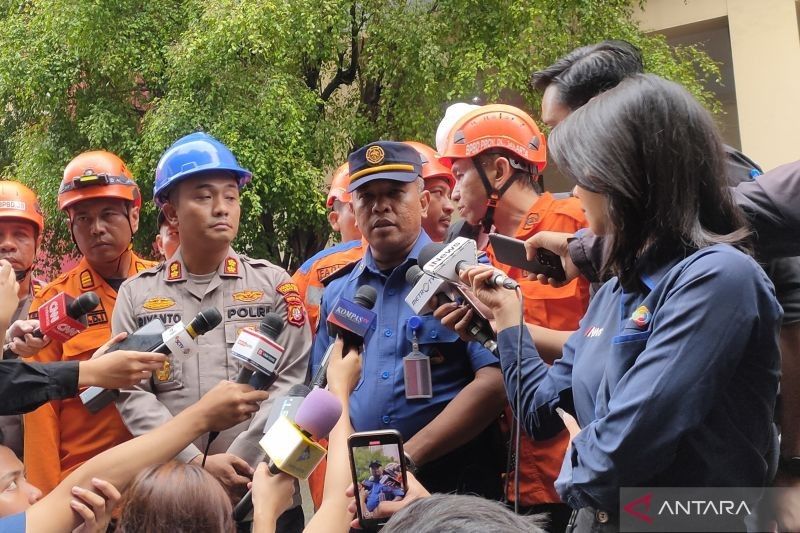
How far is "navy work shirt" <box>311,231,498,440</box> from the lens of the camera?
11.7 feet

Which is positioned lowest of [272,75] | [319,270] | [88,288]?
[319,270]

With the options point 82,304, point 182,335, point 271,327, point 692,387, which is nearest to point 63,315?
point 82,304

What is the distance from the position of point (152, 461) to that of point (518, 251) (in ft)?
4.78

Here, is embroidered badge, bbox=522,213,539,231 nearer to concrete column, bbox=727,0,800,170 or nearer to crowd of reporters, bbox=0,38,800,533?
crowd of reporters, bbox=0,38,800,533

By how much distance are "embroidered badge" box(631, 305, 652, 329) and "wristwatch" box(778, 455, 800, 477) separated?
42.0 inches

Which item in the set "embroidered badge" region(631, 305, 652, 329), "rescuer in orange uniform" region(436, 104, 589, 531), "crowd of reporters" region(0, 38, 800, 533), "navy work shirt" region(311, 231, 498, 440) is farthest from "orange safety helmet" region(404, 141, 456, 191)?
"embroidered badge" region(631, 305, 652, 329)

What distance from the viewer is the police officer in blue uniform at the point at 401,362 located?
11.4 ft

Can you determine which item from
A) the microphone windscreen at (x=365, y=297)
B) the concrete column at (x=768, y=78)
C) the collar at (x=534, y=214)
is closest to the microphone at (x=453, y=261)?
the microphone windscreen at (x=365, y=297)

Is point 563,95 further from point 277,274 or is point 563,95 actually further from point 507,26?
point 507,26

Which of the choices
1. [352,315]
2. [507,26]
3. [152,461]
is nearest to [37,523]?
[152,461]

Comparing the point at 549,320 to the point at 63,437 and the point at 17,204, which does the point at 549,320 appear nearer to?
the point at 63,437

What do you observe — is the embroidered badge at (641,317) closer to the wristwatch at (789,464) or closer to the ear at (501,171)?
the wristwatch at (789,464)

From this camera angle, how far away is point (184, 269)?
4277 millimetres

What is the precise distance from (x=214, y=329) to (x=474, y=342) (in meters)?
1.24
